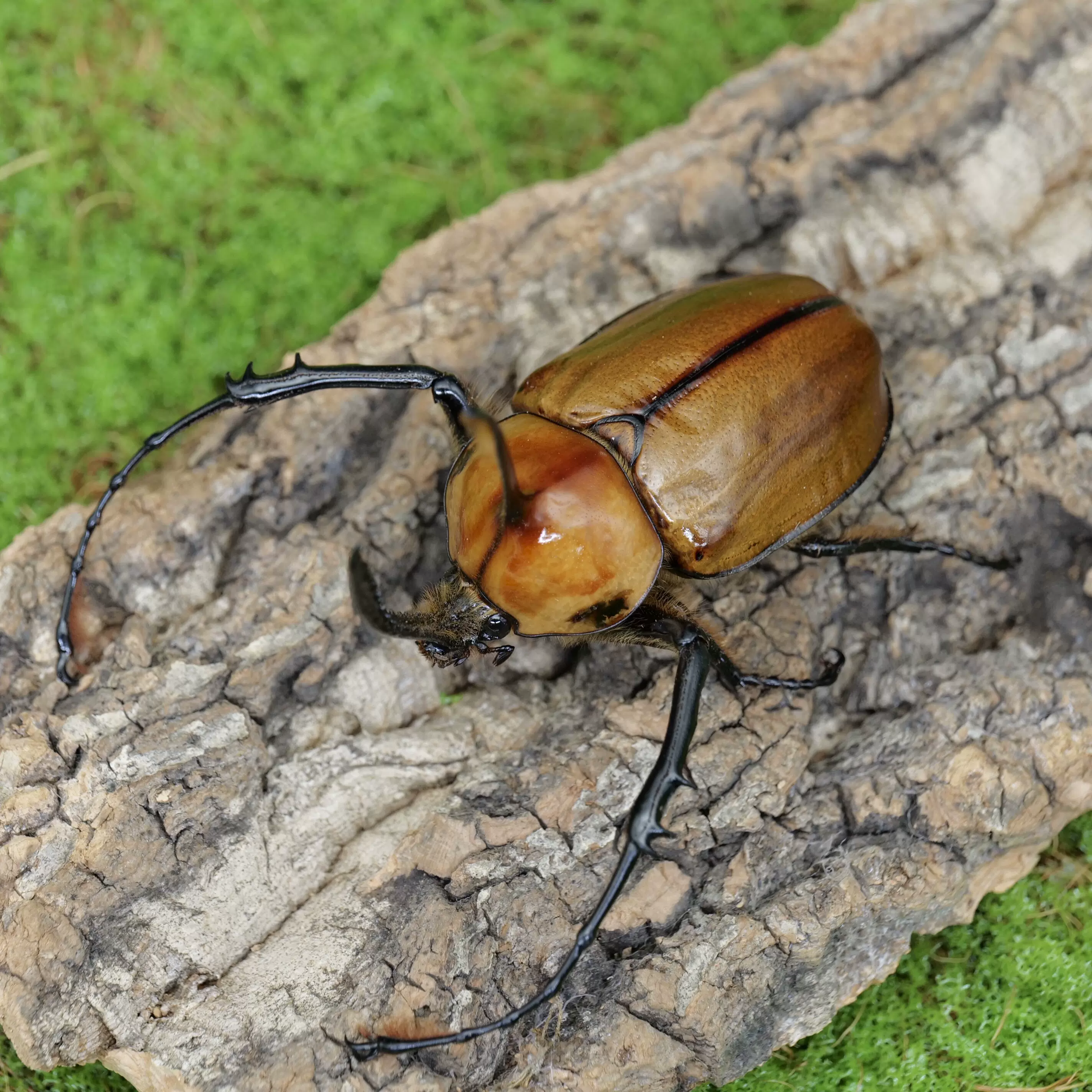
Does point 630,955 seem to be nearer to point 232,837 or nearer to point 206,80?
A: point 232,837

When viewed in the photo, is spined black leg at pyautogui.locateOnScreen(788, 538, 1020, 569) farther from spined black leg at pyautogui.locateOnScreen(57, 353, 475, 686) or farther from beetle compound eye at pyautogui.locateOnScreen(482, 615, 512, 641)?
spined black leg at pyautogui.locateOnScreen(57, 353, 475, 686)

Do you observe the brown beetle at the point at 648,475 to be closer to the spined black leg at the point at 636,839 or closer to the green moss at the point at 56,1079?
the spined black leg at the point at 636,839

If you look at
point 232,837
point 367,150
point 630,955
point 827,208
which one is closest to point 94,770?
point 232,837

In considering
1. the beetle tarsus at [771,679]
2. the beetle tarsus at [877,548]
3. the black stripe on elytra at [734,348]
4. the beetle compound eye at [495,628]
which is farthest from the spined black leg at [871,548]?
the beetle compound eye at [495,628]

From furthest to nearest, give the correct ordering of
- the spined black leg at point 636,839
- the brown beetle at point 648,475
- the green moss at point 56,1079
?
the green moss at point 56,1079
the brown beetle at point 648,475
the spined black leg at point 636,839

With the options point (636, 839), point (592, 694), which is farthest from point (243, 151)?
point (636, 839)

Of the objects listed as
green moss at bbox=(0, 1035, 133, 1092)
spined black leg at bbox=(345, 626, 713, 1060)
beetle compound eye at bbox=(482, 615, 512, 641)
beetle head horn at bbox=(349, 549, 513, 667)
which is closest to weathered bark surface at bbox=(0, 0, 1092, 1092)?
spined black leg at bbox=(345, 626, 713, 1060)

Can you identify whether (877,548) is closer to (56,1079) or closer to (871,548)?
(871,548)
